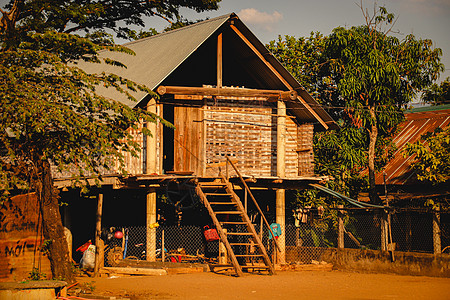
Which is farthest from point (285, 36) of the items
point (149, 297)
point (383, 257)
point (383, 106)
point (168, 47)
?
point (149, 297)

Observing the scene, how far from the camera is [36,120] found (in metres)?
13.3

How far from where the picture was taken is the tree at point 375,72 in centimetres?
2398

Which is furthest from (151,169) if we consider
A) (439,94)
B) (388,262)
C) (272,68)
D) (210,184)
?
(439,94)

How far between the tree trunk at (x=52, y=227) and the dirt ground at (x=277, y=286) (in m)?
0.99

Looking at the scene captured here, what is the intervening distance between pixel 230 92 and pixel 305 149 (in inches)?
148

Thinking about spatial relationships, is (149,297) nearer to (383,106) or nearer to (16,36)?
(16,36)

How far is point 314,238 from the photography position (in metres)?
23.7

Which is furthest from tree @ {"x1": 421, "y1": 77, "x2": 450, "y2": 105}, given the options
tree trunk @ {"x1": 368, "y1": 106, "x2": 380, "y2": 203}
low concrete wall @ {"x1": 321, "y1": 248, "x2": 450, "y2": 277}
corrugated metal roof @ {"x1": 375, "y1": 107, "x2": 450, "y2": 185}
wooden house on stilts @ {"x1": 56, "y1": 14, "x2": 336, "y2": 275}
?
low concrete wall @ {"x1": 321, "y1": 248, "x2": 450, "y2": 277}

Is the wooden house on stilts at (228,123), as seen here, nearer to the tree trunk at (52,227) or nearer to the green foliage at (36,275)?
Answer: the tree trunk at (52,227)

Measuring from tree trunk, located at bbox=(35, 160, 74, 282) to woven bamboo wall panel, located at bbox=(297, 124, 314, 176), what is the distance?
1005 centimetres

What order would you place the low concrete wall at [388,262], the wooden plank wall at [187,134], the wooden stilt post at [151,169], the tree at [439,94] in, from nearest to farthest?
1. the low concrete wall at [388,262]
2. the wooden stilt post at [151,169]
3. the wooden plank wall at [187,134]
4. the tree at [439,94]

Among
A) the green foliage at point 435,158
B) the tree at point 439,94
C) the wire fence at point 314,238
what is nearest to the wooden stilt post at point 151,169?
the wire fence at point 314,238

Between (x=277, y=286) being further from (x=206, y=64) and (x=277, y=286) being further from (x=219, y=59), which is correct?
(x=206, y=64)

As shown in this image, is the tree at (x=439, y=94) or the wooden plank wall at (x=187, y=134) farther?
the tree at (x=439, y=94)
